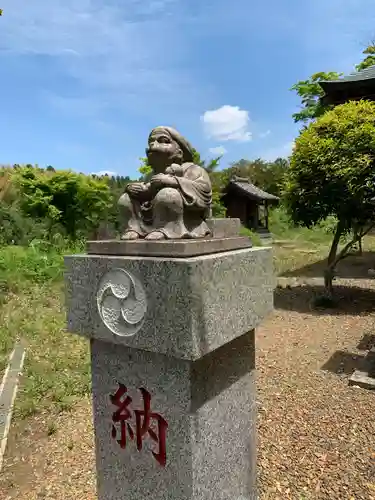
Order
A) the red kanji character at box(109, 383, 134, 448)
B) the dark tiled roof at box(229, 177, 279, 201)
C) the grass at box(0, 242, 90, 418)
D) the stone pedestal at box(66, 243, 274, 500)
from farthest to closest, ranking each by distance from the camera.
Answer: the dark tiled roof at box(229, 177, 279, 201), the grass at box(0, 242, 90, 418), the red kanji character at box(109, 383, 134, 448), the stone pedestal at box(66, 243, 274, 500)

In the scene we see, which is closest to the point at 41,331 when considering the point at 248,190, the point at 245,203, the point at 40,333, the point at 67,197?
the point at 40,333

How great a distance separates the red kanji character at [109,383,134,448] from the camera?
86.0 inches

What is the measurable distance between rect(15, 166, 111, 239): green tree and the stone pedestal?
11.1 m

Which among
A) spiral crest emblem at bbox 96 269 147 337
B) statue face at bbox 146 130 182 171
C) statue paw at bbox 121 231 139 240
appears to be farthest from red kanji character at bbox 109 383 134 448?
statue face at bbox 146 130 182 171

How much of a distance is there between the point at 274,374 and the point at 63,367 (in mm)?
2593

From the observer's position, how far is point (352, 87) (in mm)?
10250

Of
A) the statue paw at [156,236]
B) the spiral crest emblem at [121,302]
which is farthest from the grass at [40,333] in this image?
the statue paw at [156,236]

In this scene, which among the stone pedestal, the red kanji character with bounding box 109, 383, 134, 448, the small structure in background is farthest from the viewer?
the small structure in background

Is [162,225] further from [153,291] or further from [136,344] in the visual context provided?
[136,344]

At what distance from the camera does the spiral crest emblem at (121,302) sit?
1938 mm

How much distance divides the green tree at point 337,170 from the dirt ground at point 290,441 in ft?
10.1

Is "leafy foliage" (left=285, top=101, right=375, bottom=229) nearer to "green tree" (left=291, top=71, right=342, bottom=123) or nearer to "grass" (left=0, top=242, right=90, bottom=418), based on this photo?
"grass" (left=0, top=242, right=90, bottom=418)

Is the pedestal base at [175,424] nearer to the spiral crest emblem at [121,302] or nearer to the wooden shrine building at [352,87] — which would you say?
the spiral crest emblem at [121,302]

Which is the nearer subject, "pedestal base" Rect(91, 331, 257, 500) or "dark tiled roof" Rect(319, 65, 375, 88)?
"pedestal base" Rect(91, 331, 257, 500)
